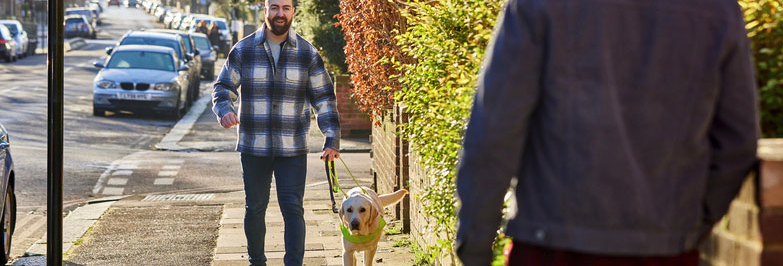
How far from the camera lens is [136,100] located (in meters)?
21.6

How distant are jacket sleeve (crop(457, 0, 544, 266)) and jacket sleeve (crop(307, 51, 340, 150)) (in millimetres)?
3971

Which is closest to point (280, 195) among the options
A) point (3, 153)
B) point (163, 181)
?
point (3, 153)

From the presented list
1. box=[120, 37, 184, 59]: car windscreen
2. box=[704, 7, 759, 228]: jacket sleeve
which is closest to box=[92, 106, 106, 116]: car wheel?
box=[120, 37, 184, 59]: car windscreen

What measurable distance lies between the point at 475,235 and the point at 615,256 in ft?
1.01

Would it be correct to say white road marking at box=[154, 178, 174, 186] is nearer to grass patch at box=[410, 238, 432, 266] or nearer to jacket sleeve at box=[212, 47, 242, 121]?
grass patch at box=[410, 238, 432, 266]

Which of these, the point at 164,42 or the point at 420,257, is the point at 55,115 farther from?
the point at 164,42

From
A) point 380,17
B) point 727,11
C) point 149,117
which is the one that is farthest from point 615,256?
point 149,117

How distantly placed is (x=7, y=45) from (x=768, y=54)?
39.9m

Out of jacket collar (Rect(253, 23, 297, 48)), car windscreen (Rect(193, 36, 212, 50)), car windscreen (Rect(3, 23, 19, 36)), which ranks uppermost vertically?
jacket collar (Rect(253, 23, 297, 48))

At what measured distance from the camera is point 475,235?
249cm

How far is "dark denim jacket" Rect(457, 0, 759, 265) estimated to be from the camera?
2.39 m

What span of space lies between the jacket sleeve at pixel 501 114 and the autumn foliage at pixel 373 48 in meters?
5.21

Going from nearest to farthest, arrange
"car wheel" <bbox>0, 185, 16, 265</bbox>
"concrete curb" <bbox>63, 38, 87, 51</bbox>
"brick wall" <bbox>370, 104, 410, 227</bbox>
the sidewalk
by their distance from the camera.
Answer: "car wheel" <bbox>0, 185, 16, 265</bbox> < the sidewalk < "brick wall" <bbox>370, 104, 410, 227</bbox> < "concrete curb" <bbox>63, 38, 87, 51</bbox>

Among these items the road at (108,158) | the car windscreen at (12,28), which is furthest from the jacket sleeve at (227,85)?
the car windscreen at (12,28)
